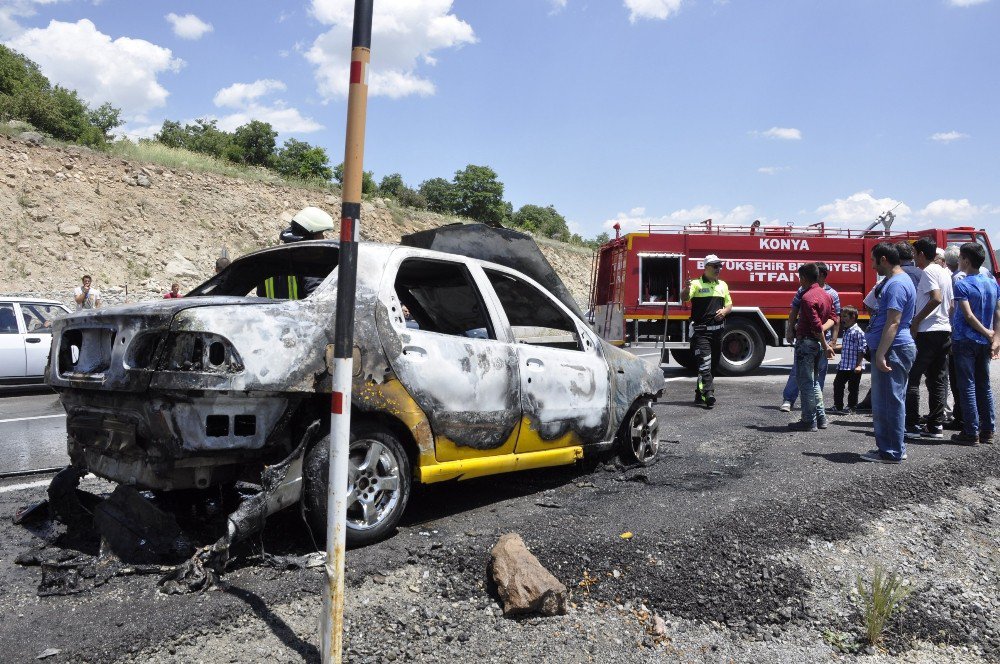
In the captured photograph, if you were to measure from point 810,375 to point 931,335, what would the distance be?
1124 mm

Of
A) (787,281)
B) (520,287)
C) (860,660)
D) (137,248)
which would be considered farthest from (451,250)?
(137,248)

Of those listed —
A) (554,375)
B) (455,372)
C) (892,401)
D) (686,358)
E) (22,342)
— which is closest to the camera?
(455,372)

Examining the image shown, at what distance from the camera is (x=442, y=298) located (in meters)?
5.28

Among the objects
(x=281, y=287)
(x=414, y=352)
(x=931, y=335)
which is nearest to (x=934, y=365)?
(x=931, y=335)

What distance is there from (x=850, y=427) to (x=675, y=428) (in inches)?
76.9

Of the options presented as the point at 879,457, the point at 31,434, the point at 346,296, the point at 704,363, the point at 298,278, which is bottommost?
the point at 31,434

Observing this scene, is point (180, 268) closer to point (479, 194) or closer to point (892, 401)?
point (892, 401)

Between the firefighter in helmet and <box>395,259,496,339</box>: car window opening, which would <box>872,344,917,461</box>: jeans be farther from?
the firefighter in helmet

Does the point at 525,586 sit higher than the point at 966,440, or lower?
lower

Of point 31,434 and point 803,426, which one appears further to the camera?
point 803,426

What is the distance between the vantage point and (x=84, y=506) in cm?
402

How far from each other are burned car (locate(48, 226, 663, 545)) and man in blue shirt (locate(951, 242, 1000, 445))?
3.86 metres

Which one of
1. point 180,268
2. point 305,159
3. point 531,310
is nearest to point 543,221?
point 305,159

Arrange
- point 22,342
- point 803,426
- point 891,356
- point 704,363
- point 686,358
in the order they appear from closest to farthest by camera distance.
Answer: point 891,356 → point 803,426 → point 704,363 → point 22,342 → point 686,358
